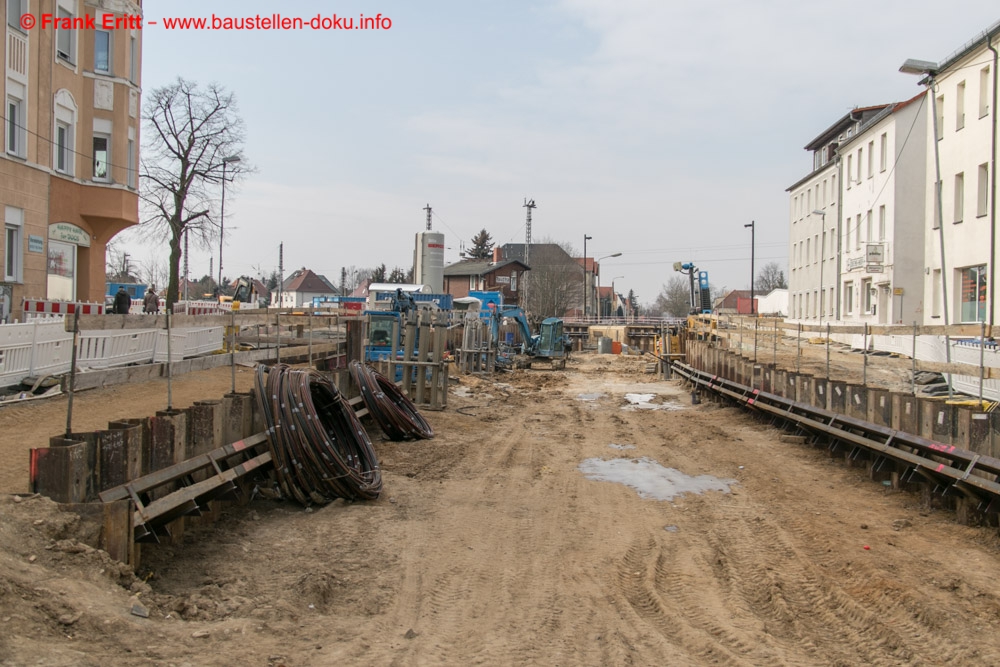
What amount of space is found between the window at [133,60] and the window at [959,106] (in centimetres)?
2884

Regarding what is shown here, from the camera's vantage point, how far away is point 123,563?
5340 millimetres

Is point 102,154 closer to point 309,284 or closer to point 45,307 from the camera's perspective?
point 45,307

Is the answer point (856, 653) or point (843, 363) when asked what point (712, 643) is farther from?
point (843, 363)

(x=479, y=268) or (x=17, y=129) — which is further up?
(x=479, y=268)

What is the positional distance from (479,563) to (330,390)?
3801mm

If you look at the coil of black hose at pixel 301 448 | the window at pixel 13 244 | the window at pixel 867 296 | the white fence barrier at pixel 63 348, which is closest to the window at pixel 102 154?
the window at pixel 13 244

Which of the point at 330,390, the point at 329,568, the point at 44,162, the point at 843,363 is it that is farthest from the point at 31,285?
the point at 843,363

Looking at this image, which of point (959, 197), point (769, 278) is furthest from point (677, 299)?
point (959, 197)

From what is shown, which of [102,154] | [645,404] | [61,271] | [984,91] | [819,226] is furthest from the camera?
[819,226]

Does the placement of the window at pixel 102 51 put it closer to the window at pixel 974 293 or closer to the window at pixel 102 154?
the window at pixel 102 154

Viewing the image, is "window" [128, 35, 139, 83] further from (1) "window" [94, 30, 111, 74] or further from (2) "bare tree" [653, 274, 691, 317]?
(2) "bare tree" [653, 274, 691, 317]

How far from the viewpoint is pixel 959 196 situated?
28.4 m

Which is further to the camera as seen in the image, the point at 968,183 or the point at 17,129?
the point at 968,183

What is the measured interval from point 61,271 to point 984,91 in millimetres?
30707
